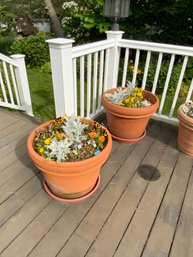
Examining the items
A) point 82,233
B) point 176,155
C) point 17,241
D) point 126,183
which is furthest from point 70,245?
point 176,155

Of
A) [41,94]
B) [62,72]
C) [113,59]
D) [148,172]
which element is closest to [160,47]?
[113,59]

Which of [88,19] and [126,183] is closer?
Answer: [126,183]

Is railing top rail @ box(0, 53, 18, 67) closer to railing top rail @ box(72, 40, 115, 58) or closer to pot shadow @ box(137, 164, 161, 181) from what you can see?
railing top rail @ box(72, 40, 115, 58)

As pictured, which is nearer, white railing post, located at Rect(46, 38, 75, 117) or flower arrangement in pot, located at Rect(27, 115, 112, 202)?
flower arrangement in pot, located at Rect(27, 115, 112, 202)

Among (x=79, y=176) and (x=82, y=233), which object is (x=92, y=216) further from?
(x=79, y=176)

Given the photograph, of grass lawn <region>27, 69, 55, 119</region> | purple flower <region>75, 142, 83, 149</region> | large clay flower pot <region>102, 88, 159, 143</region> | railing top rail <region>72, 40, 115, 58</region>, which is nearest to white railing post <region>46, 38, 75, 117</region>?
railing top rail <region>72, 40, 115, 58</region>

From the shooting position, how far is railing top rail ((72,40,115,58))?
6.27 feet

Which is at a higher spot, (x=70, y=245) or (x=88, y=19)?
(x=88, y=19)

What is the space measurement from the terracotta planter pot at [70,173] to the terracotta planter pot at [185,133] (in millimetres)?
885

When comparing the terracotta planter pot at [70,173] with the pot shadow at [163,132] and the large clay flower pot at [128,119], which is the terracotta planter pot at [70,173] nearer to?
the large clay flower pot at [128,119]

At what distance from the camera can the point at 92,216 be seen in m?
1.55

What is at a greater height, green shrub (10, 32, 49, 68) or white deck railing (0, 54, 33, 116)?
white deck railing (0, 54, 33, 116)

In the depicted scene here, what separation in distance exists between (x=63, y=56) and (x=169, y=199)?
148cm

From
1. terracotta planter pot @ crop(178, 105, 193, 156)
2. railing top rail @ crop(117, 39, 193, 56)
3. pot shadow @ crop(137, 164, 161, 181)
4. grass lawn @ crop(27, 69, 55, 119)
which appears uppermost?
railing top rail @ crop(117, 39, 193, 56)
